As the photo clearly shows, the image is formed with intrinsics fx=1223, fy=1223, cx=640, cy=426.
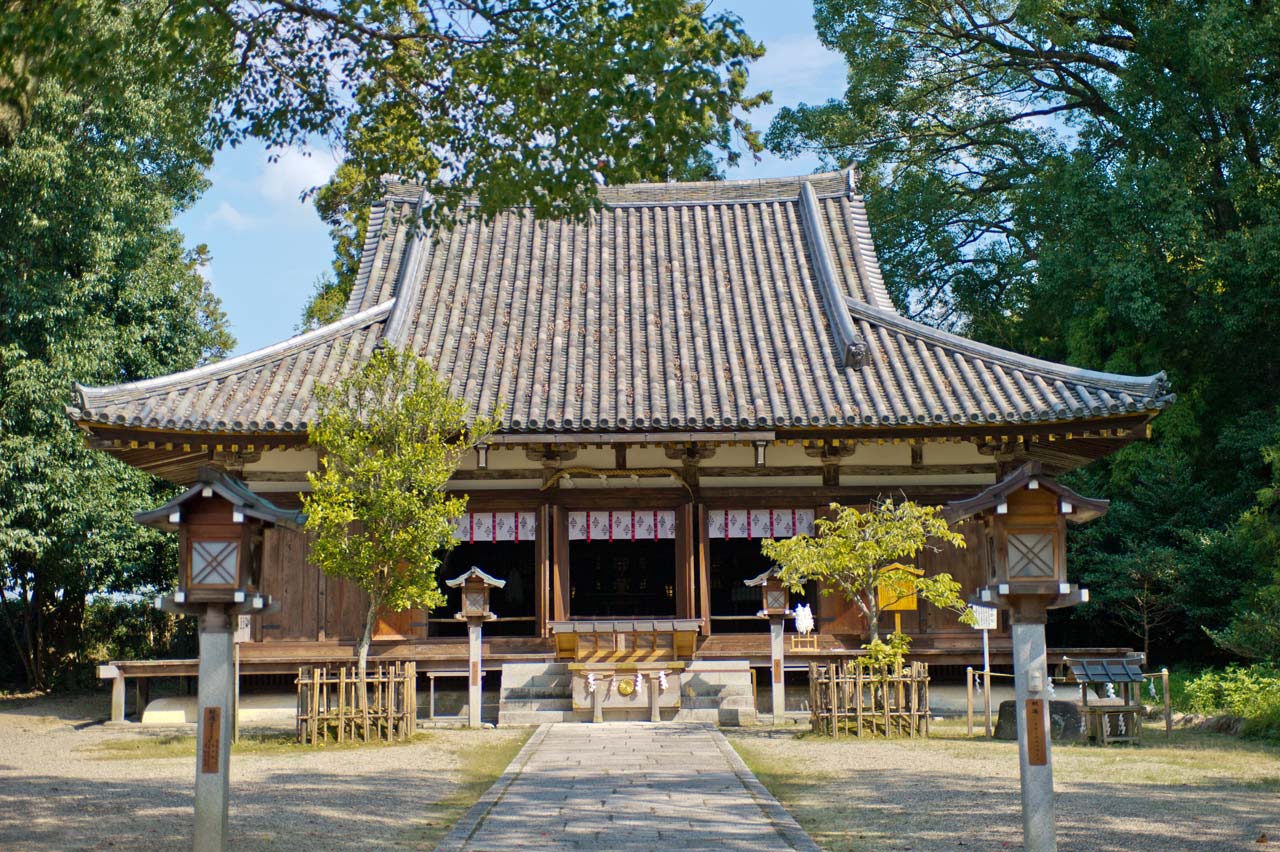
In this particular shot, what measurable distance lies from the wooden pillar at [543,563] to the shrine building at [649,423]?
Result: 0.09 ft

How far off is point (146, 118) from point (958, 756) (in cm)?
1542

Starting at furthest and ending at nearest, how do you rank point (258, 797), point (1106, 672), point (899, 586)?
point (899, 586) → point (1106, 672) → point (258, 797)

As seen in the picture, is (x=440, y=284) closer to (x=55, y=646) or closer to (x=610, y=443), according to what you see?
(x=610, y=443)

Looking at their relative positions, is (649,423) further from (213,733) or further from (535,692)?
(213,733)

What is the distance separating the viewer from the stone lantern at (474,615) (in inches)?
595

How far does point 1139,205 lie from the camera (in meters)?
20.8

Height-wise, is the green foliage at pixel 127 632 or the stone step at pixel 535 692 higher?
the green foliage at pixel 127 632

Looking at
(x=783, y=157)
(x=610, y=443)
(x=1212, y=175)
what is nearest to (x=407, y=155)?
(x=610, y=443)

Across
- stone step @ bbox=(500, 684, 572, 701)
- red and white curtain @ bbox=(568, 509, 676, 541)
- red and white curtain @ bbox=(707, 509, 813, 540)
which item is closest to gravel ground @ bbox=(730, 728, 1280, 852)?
stone step @ bbox=(500, 684, 572, 701)

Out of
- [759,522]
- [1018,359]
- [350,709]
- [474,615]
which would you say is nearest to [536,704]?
[474,615]

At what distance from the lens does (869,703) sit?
44.0 ft

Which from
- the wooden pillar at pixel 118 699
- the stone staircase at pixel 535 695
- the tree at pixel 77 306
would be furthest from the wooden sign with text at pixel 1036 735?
the tree at pixel 77 306

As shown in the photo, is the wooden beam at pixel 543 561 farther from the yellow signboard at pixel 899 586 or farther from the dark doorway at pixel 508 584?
the yellow signboard at pixel 899 586

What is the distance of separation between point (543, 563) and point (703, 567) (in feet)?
7.24
